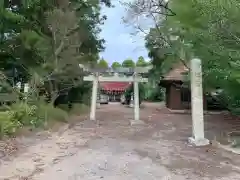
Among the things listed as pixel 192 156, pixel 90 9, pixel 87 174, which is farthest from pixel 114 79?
pixel 87 174

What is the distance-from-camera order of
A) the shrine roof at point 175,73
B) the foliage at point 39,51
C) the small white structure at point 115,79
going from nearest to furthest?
the foliage at point 39,51 → the small white structure at point 115,79 → the shrine roof at point 175,73

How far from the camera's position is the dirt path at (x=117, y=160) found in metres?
6.80

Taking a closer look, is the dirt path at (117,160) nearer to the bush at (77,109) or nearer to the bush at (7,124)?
the bush at (7,124)

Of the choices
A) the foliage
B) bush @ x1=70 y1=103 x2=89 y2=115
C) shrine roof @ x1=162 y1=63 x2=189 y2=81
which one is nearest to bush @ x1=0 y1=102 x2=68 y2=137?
the foliage

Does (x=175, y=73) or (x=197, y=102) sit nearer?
(x=197, y=102)

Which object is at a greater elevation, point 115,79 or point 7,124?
point 115,79

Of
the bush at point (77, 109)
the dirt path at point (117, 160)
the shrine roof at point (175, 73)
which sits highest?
the shrine roof at point (175, 73)

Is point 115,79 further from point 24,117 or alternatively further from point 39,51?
point 24,117

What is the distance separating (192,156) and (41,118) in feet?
22.3

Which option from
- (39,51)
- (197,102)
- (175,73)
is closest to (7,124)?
(39,51)

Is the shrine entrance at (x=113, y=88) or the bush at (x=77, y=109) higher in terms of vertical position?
the shrine entrance at (x=113, y=88)

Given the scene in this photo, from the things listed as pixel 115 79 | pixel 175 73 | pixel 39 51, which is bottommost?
pixel 115 79

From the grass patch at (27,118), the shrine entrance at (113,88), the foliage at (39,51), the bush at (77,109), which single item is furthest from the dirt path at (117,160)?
the shrine entrance at (113,88)

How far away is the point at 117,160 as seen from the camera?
8.17 meters
